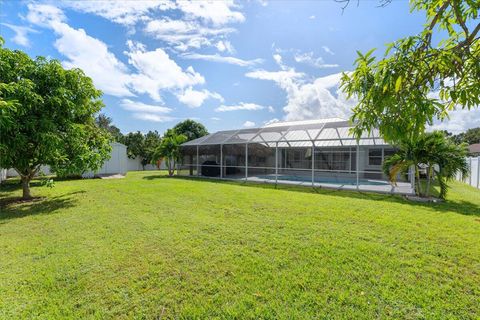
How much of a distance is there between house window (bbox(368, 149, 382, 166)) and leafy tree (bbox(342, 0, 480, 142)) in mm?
14722

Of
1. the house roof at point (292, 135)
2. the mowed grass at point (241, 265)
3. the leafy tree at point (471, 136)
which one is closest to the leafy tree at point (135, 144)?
the house roof at point (292, 135)

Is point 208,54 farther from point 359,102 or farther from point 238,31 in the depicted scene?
point 359,102

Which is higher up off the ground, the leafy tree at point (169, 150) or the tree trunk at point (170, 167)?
the leafy tree at point (169, 150)

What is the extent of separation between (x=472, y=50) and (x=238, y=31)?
8.37 m

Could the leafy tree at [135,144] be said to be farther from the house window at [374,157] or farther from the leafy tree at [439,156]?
the leafy tree at [439,156]

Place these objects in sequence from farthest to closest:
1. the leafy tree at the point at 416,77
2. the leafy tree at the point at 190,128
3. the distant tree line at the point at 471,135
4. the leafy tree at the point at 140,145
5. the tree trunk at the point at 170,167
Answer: the distant tree line at the point at 471,135
the leafy tree at the point at 190,128
the leafy tree at the point at 140,145
the tree trunk at the point at 170,167
the leafy tree at the point at 416,77

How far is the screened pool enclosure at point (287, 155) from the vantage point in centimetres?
1423

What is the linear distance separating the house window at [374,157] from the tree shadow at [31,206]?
1606cm

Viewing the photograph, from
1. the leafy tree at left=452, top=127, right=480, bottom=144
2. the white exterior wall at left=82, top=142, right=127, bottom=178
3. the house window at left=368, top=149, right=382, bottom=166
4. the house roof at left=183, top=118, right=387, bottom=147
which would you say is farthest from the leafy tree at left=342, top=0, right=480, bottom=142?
the leafy tree at left=452, top=127, right=480, bottom=144

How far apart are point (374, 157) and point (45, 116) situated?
16.8 meters

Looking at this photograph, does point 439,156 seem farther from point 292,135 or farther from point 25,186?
point 25,186

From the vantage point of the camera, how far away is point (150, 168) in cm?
3009

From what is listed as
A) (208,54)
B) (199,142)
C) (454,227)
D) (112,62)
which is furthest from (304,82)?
(454,227)

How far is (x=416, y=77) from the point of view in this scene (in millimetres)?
1839
